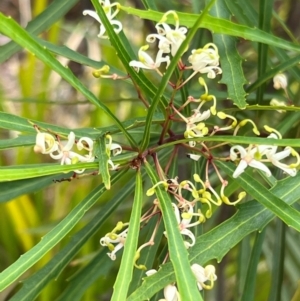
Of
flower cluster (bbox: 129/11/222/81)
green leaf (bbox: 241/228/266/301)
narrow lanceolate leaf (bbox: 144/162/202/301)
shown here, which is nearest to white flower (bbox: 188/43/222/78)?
flower cluster (bbox: 129/11/222/81)

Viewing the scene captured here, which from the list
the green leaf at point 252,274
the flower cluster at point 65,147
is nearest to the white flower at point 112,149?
the flower cluster at point 65,147

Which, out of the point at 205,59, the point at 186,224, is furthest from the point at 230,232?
the point at 205,59

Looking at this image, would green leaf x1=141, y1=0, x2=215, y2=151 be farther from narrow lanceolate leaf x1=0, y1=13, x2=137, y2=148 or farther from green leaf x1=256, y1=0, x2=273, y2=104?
green leaf x1=256, y1=0, x2=273, y2=104

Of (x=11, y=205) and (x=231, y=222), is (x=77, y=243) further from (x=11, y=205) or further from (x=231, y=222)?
(x=11, y=205)

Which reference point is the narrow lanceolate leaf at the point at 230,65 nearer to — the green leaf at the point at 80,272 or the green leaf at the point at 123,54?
the green leaf at the point at 123,54

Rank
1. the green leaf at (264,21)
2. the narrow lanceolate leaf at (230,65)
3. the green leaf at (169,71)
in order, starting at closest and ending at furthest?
the green leaf at (169,71) < the narrow lanceolate leaf at (230,65) < the green leaf at (264,21)
